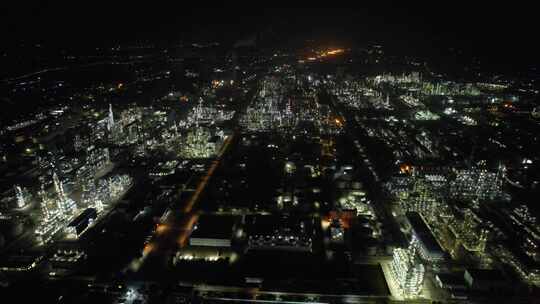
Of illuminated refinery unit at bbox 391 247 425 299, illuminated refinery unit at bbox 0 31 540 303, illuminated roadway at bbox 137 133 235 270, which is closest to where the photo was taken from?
illuminated refinery unit at bbox 391 247 425 299

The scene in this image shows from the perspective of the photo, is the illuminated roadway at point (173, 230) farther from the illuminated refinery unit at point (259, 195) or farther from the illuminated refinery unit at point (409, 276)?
the illuminated refinery unit at point (409, 276)

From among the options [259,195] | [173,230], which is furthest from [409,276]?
[173,230]

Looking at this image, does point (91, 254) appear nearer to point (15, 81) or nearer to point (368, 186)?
point (368, 186)

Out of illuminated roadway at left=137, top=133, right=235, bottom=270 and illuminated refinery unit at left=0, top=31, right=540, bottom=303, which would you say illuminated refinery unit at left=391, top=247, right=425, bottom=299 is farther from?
illuminated roadway at left=137, top=133, right=235, bottom=270

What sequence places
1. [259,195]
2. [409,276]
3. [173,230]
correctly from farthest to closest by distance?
[259,195] → [173,230] → [409,276]

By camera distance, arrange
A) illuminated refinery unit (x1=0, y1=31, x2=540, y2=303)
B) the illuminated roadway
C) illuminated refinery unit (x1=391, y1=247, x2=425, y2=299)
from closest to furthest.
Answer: illuminated refinery unit (x1=391, y1=247, x2=425, y2=299), illuminated refinery unit (x1=0, y1=31, x2=540, y2=303), the illuminated roadway

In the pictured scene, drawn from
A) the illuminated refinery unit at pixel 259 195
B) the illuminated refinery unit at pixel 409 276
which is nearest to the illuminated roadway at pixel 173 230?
the illuminated refinery unit at pixel 259 195

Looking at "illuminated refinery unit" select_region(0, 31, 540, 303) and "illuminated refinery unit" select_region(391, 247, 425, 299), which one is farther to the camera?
"illuminated refinery unit" select_region(0, 31, 540, 303)

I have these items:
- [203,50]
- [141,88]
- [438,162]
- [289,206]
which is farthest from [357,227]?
[203,50]

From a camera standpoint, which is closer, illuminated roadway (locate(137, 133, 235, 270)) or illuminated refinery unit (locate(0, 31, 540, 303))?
illuminated refinery unit (locate(0, 31, 540, 303))

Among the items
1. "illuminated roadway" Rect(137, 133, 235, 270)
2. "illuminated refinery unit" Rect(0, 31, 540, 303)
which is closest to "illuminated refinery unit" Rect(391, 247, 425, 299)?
"illuminated refinery unit" Rect(0, 31, 540, 303)

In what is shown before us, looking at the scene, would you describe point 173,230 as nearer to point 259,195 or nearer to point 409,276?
point 259,195
